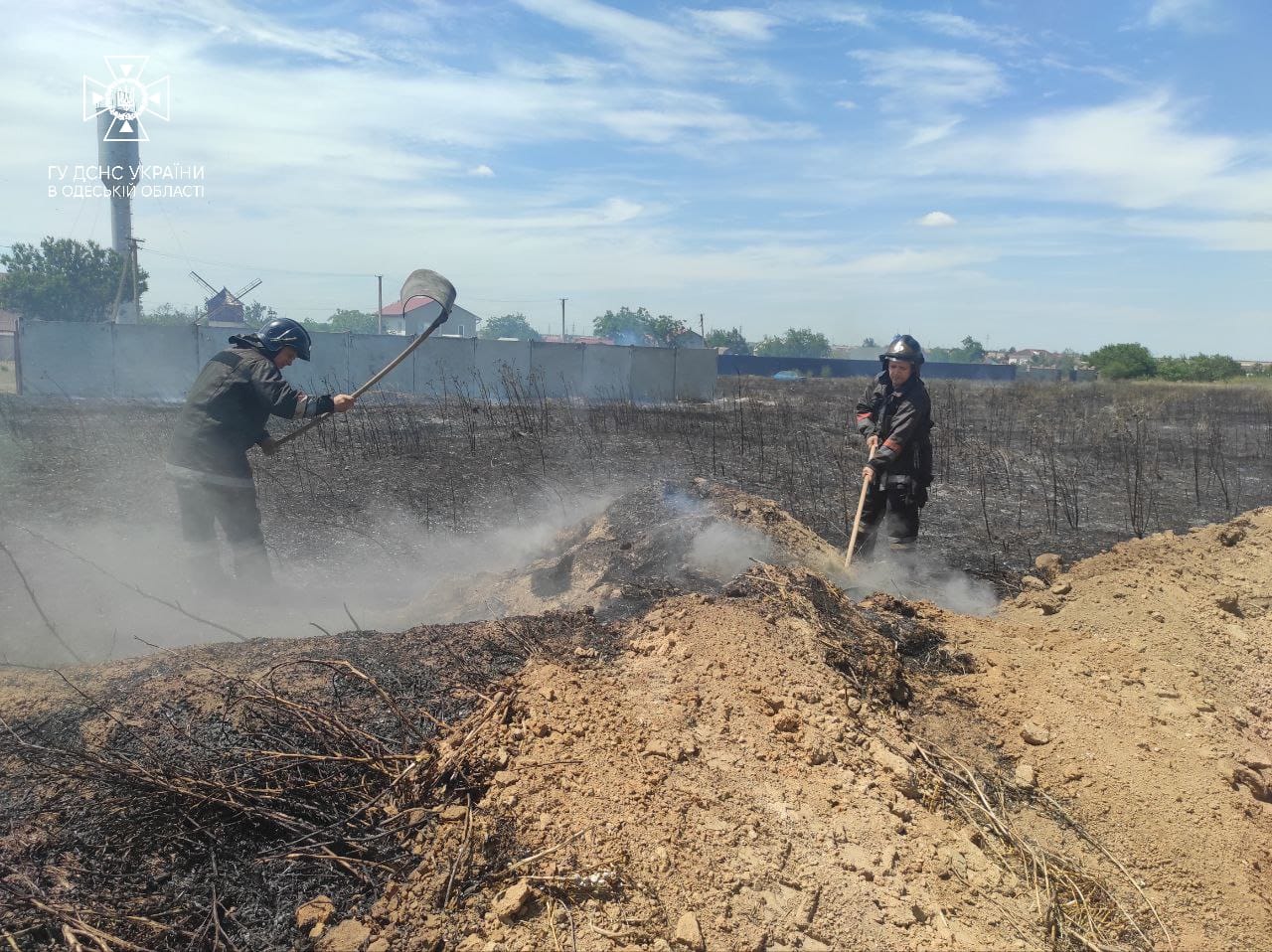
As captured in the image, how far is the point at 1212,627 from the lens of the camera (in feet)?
16.2

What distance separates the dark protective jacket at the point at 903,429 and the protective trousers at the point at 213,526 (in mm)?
4441

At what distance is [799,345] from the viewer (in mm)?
73625

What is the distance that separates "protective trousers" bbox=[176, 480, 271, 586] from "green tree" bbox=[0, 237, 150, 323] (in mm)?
39170

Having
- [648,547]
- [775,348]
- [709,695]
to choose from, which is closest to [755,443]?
[648,547]

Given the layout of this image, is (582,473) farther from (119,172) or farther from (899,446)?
(119,172)

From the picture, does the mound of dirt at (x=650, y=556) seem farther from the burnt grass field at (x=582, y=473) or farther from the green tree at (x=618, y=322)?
the green tree at (x=618, y=322)

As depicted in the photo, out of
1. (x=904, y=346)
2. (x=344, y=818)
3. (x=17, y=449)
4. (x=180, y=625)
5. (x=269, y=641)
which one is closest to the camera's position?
(x=344, y=818)

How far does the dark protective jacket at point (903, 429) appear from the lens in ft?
20.6

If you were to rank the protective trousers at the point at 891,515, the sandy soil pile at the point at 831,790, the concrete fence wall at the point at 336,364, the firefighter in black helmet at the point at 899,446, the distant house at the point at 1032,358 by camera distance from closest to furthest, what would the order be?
the sandy soil pile at the point at 831,790
the firefighter in black helmet at the point at 899,446
the protective trousers at the point at 891,515
the concrete fence wall at the point at 336,364
the distant house at the point at 1032,358

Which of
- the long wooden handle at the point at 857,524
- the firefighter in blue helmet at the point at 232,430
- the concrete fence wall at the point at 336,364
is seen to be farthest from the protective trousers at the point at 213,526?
the concrete fence wall at the point at 336,364

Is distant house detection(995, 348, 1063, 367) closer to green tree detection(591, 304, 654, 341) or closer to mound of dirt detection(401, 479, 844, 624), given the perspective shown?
green tree detection(591, 304, 654, 341)

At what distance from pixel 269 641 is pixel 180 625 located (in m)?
1.88

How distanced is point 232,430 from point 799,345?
2802 inches

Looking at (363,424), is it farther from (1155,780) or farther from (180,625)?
(1155,780)
